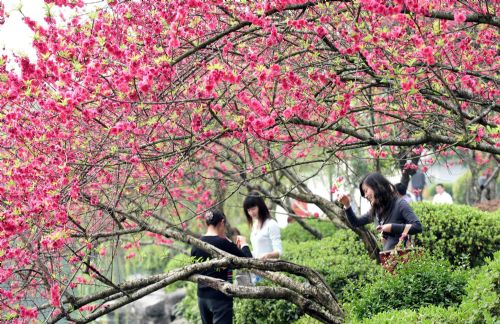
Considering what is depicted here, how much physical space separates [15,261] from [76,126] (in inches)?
49.3

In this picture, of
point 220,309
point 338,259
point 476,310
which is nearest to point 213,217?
point 220,309

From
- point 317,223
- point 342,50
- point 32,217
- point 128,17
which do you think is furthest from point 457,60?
point 317,223

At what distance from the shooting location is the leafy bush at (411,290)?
218 inches

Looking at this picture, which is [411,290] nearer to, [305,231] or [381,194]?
[381,194]

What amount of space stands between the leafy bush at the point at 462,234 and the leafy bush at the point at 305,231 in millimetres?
3921

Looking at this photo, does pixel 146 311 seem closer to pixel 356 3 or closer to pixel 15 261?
pixel 15 261

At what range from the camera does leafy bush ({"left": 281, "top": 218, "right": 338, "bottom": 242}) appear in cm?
1288

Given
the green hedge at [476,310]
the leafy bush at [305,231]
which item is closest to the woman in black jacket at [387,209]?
the green hedge at [476,310]

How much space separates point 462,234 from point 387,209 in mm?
2838

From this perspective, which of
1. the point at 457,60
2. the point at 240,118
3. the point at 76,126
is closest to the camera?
the point at 240,118

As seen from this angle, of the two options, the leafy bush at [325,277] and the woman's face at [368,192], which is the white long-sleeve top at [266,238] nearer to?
the leafy bush at [325,277]

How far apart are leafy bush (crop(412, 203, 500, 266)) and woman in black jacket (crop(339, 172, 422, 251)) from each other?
2457 millimetres

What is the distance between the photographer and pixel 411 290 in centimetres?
562

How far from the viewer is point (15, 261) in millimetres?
5961
